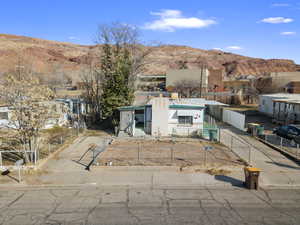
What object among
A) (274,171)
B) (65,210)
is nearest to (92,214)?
(65,210)

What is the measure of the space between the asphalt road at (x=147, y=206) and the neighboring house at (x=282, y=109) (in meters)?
18.9

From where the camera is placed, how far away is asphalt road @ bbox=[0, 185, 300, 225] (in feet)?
25.1

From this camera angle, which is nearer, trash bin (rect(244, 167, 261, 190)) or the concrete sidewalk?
trash bin (rect(244, 167, 261, 190))

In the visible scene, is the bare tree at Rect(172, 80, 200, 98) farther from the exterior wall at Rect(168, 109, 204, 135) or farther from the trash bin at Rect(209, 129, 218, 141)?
the trash bin at Rect(209, 129, 218, 141)

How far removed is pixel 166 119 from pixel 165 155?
5.90 meters

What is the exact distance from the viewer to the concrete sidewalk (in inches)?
432

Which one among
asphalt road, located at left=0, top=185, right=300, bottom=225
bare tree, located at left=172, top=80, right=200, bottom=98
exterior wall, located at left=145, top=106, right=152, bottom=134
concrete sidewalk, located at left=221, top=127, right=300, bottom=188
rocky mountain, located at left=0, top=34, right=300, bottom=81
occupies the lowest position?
asphalt road, located at left=0, top=185, right=300, bottom=225

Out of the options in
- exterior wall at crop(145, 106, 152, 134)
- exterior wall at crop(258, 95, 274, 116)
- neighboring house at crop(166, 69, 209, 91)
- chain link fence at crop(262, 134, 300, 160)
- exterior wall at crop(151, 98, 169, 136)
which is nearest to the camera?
chain link fence at crop(262, 134, 300, 160)

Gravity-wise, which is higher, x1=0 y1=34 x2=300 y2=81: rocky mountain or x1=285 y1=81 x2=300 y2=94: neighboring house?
x1=0 y1=34 x2=300 y2=81: rocky mountain

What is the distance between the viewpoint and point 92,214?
7.96m

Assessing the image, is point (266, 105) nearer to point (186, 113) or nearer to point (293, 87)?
point (186, 113)

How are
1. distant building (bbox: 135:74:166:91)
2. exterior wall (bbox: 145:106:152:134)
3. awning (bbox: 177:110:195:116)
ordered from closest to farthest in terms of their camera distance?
awning (bbox: 177:110:195:116), exterior wall (bbox: 145:106:152:134), distant building (bbox: 135:74:166:91)

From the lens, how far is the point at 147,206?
8.56 m

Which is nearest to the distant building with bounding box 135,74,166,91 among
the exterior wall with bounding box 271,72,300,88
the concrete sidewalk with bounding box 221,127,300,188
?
the concrete sidewalk with bounding box 221,127,300,188
